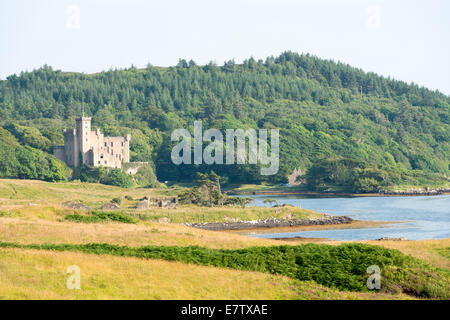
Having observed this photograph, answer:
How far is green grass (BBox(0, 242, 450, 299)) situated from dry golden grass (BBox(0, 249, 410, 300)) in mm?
957

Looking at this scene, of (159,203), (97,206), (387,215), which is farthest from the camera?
(387,215)

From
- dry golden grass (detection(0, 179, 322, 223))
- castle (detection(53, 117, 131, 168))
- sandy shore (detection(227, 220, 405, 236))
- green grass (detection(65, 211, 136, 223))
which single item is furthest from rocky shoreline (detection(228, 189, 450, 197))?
green grass (detection(65, 211, 136, 223))

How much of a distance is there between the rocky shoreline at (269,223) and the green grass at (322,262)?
41.8 metres

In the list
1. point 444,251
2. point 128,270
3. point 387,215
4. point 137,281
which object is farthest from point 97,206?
point 137,281

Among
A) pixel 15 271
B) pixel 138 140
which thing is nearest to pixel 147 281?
pixel 15 271

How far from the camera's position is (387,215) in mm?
98562

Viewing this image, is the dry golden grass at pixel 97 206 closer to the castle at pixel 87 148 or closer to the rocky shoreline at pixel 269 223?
the rocky shoreline at pixel 269 223

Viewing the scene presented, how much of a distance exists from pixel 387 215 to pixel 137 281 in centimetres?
7458

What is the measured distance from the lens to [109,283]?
2834 centimetres

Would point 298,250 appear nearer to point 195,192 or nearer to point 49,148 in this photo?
point 195,192

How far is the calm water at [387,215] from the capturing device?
7481 centimetres

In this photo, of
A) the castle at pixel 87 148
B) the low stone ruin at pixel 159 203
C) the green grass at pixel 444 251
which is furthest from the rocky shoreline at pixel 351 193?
the green grass at pixel 444 251

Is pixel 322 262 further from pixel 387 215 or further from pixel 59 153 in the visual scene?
pixel 59 153

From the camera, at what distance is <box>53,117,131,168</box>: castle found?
14025 centimetres
